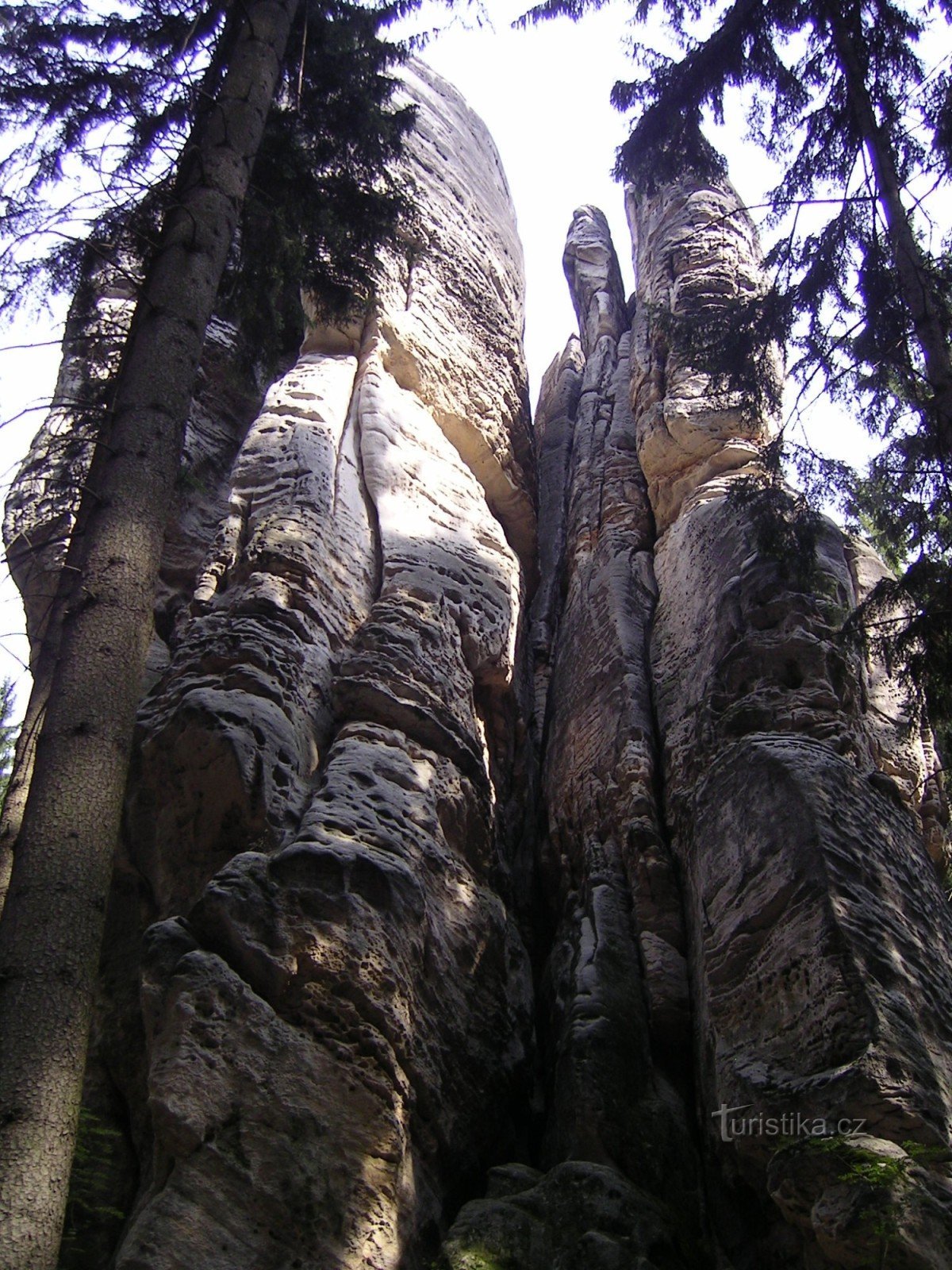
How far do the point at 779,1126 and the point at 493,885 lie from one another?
306 centimetres

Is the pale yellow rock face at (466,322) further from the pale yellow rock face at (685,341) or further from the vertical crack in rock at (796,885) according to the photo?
the vertical crack in rock at (796,885)

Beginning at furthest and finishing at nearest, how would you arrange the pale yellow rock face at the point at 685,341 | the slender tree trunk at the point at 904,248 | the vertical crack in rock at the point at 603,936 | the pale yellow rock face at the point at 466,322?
the pale yellow rock face at the point at 466,322 < the pale yellow rock face at the point at 685,341 < the slender tree trunk at the point at 904,248 < the vertical crack in rock at the point at 603,936

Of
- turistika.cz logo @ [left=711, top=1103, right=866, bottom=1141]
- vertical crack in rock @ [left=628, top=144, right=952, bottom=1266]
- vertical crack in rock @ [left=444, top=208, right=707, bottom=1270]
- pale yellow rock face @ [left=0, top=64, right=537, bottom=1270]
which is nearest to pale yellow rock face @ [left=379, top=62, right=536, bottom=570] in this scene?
pale yellow rock face @ [left=0, top=64, right=537, bottom=1270]

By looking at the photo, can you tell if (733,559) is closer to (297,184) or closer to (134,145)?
(297,184)

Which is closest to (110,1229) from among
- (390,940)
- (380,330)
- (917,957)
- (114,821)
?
(390,940)

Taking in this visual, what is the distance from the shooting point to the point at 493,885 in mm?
8633

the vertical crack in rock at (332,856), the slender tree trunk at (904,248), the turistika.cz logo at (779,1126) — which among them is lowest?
the turistika.cz logo at (779,1126)

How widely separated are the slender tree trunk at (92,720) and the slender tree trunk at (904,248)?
15.5 feet

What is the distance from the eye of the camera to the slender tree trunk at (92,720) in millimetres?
3871

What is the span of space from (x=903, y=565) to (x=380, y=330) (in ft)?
20.4

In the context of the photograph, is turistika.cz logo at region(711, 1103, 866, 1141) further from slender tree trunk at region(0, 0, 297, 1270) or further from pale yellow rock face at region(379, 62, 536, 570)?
pale yellow rock face at region(379, 62, 536, 570)

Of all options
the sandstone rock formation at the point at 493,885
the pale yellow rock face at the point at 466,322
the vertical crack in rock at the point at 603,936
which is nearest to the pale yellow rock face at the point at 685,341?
the sandstone rock formation at the point at 493,885

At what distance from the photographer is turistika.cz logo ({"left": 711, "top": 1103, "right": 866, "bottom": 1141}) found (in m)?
5.62

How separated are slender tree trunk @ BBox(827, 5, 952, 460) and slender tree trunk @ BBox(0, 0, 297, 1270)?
471 centimetres
